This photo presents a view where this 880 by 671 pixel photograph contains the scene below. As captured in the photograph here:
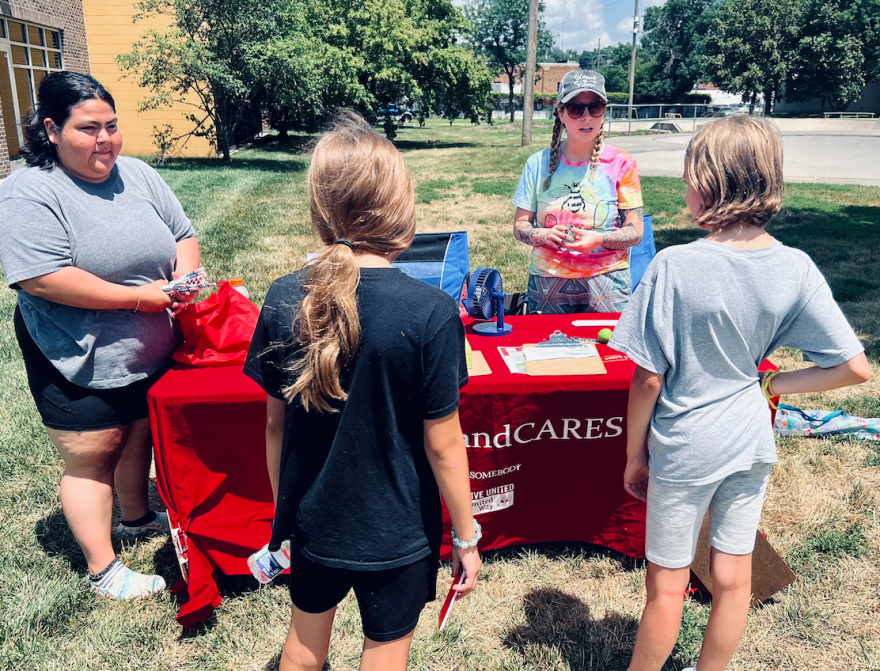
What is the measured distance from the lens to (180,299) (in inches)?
95.3

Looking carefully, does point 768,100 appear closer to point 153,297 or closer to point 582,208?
point 582,208

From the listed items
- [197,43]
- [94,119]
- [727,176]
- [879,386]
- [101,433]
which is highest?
[197,43]

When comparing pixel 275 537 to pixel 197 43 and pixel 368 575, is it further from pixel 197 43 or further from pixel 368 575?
pixel 197 43

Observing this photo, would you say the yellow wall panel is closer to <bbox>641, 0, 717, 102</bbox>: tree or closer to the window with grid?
the window with grid

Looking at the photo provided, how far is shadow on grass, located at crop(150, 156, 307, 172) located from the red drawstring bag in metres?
14.2

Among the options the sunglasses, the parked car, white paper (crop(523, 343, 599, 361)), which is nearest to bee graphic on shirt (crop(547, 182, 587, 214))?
the sunglasses

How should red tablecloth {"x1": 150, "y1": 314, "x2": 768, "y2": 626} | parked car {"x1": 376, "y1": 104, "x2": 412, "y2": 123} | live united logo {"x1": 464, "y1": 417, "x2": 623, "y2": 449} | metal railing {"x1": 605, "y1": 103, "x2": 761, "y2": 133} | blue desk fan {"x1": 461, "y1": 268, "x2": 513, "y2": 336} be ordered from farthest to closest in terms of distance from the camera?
metal railing {"x1": 605, "y1": 103, "x2": 761, "y2": 133}
parked car {"x1": 376, "y1": 104, "x2": 412, "y2": 123}
blue desk fan {"x1": 461, "y1": 268, "x2": 513, "y2": 336}
live united logo {"x1": 464, "y1": 417, "x2": 623, "y2": 449}
red tablecloth {"x1": 150, "y1": 314, "x2": 768, "y2": 626}

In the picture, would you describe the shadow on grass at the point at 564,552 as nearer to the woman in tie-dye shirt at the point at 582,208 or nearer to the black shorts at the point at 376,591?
the woman in tie-dye shirt at the point at 582,208

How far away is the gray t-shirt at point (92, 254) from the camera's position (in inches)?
82.4

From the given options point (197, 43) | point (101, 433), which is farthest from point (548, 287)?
point (197, 43)

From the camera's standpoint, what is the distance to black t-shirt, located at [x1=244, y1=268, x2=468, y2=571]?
1341mm

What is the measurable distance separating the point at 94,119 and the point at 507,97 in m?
66.7

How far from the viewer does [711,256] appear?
1592mm

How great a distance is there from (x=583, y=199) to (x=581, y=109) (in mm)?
391
